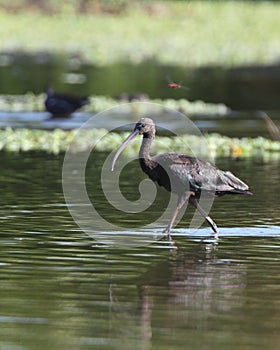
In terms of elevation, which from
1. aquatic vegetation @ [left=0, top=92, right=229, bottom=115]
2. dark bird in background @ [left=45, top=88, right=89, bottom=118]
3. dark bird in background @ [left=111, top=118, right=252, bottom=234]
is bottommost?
aquatic vegetation @ [left=0, top=92, right=229, bottom=115]

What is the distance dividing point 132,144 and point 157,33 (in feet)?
84.8

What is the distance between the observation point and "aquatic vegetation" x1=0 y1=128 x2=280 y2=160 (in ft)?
58.8

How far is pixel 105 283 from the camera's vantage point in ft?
29.5

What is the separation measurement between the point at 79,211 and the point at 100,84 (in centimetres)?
1780

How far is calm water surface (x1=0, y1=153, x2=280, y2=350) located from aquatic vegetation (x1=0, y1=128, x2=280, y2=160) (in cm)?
447

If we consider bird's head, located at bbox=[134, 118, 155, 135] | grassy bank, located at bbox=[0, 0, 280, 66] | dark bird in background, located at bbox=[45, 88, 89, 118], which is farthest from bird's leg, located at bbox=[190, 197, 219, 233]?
grassy bank, located at bbox=[0, 0, 280, 66]

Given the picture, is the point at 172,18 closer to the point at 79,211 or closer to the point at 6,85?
the point at 6,85

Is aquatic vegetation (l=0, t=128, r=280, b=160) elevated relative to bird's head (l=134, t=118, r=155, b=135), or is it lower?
lower

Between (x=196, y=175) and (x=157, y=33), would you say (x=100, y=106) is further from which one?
(x=157, y=33)

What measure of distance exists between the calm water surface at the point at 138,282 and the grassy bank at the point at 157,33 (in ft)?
79.1

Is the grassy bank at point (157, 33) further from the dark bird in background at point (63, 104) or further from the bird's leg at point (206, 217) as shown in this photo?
the bird's leg at point (206, 217)

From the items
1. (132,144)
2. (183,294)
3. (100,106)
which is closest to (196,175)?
(183,294)

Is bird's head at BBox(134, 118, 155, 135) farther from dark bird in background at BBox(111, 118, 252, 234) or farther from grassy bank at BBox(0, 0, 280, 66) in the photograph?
grassy bank at BBox(0, 0, 280, 66)

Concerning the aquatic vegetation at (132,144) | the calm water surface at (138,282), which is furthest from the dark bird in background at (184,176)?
the aquatic vegetation at (132,144)
